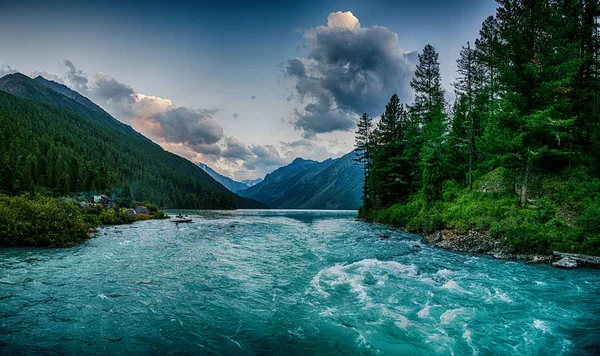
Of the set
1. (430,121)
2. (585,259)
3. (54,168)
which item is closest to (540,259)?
(585,259)

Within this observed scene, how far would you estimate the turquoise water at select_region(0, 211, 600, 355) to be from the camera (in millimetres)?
8477

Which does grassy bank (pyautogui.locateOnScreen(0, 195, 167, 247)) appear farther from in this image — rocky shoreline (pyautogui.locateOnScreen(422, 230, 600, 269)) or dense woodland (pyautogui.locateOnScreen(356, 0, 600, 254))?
dense woodland (pyautogui.locateOnScreen(356, 0, 600, 254))

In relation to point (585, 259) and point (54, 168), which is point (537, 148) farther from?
point (54, 168)

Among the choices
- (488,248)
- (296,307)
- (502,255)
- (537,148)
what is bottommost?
(296,307)

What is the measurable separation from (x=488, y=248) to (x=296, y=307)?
18.9 metres

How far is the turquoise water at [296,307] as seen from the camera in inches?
334

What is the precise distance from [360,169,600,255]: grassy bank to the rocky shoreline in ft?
1.80

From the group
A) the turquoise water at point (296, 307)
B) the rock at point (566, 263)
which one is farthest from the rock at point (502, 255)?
the rock at point (566, 263)

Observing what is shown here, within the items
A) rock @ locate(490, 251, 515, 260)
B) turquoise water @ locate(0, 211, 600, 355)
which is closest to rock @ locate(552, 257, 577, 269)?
turquoise water @ locate(0, 211, 600, 355)

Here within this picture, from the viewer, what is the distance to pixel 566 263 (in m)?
17.3

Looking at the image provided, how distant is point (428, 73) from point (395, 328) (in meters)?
56.4

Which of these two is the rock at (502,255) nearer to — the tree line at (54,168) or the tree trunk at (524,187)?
the tree trunk at (524,187)

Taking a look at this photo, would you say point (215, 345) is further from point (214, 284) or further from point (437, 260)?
point (437, 260)

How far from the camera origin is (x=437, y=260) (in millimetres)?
20516
